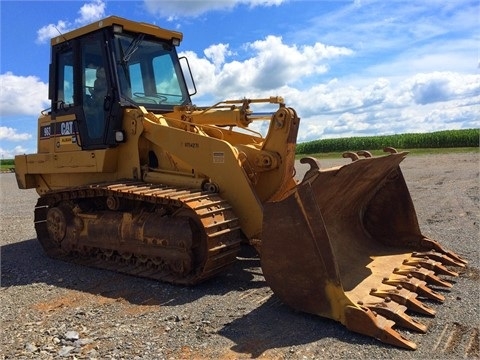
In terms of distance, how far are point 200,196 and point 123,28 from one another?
118 inches

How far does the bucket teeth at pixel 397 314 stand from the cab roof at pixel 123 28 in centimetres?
513

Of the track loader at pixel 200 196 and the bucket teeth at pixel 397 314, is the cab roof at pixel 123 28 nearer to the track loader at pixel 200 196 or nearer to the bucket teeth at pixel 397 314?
the track loader at pixel 200 196

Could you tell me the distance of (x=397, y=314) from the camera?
4.02 meters

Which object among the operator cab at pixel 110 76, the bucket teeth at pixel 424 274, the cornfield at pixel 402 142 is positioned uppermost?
the operator cab at pixel 110 76

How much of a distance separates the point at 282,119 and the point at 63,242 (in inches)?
150

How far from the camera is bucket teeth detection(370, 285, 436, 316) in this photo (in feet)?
14.1

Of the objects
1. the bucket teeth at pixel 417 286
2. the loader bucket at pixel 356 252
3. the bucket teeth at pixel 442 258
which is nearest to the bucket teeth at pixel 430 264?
the loader bucket at pixel 356 252

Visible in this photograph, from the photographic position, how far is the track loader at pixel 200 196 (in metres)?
4.31

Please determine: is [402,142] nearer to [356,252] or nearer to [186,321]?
[356,252]

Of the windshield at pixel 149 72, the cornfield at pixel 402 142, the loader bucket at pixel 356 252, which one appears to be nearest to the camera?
the loader bucket at pixel 356 252

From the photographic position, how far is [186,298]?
5.14m

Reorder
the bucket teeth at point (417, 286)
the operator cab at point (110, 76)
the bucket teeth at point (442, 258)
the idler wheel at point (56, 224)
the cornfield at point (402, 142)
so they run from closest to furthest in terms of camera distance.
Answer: the bucket teeth at point (417, 286) → the bucket teeth at point (442, 258) → the operator cab at point (110, 76) → the idler wheel at point (56, 224) → the cornfield at point (402, 142)

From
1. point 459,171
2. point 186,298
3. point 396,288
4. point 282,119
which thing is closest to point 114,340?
point 186,298

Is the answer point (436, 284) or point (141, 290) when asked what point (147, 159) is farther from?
point (436, 284)
